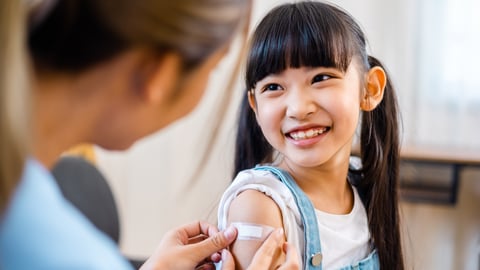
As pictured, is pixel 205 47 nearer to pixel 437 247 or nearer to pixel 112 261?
pixel 112 261

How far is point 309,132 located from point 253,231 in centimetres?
19

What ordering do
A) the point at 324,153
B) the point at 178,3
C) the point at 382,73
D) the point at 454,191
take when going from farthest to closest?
the point at 454,191
the point at 382,73
the point at 324,153
the point at 178,3

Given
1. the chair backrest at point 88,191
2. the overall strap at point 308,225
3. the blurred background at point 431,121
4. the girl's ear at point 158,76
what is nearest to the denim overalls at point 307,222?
the overall strap at point 308,225

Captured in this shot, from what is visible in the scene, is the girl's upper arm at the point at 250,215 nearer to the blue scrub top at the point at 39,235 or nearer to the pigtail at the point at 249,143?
the pigtail at the point at 249,143

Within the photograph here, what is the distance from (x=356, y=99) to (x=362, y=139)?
0.20 metres

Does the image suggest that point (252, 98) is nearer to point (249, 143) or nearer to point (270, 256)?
point (249, 143)

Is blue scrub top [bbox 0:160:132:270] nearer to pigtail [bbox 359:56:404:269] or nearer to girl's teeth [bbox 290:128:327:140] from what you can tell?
girl's teeth [bbox 290:128:327:140]

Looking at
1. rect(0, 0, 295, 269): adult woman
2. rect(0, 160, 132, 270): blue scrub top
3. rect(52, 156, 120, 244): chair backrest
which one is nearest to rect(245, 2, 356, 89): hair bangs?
rect(0, 0, 295, 269): adult woman

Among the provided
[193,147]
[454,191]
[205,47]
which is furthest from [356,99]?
[193,147]

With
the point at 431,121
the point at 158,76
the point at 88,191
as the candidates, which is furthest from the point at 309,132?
the point at 431,121

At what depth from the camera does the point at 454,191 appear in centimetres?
245

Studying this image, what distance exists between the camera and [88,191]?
176 cm

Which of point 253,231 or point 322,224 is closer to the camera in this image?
point 253,231

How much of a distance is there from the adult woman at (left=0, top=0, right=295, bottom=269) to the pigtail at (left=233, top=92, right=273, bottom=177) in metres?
0.63
